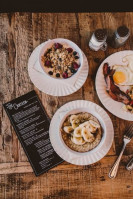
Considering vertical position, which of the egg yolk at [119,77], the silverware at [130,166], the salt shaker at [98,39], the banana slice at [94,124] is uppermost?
the salt shaker at [98,39]

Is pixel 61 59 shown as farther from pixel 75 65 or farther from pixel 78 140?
pixel 78 140

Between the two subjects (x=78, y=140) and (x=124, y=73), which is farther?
(x=124, y=73)

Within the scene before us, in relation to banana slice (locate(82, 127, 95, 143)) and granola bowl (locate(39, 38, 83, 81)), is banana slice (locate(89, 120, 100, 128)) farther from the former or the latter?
granola bowl (locate(39, 38, 83, 81))

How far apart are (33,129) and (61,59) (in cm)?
49

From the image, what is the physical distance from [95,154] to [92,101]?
35cm

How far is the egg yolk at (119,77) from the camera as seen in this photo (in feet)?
5.02

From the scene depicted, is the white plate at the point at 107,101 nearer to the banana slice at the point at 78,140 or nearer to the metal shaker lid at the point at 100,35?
the metal shaker lid at the point at 100,35

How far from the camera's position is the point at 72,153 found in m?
1.38

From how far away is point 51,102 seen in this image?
4.96 feet

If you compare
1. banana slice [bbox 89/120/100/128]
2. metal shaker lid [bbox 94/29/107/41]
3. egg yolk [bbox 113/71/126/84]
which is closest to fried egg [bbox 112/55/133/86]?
egg yolk [bbox 113/71/126/84]

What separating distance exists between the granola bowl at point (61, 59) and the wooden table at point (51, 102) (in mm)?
129

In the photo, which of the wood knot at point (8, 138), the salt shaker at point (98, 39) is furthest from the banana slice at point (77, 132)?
the salt shaker at point (98, 39)

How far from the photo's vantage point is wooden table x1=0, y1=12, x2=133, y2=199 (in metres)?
1.42

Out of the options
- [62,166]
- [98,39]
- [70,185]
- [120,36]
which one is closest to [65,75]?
[98,39]
